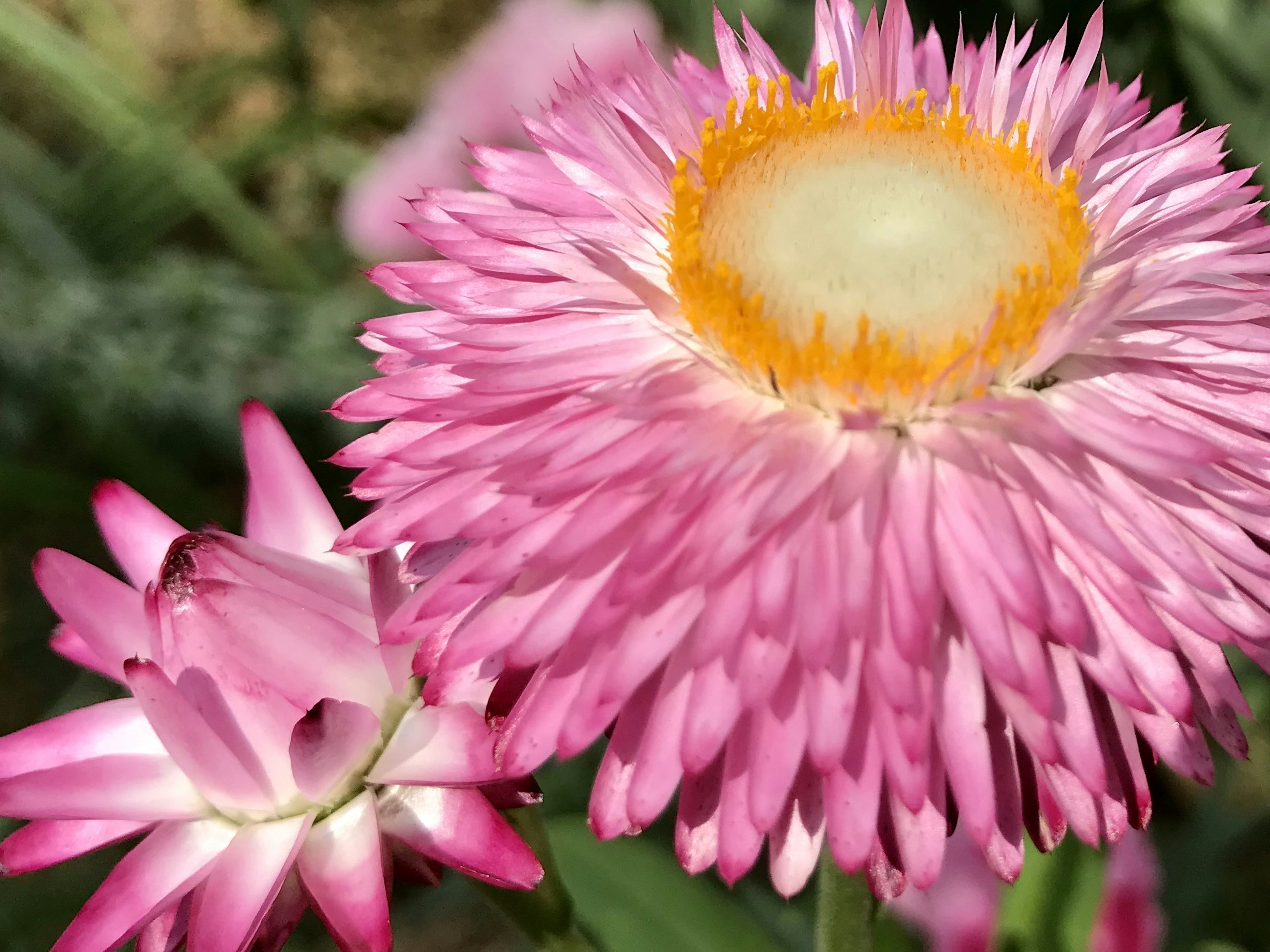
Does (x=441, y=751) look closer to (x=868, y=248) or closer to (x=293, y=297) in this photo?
(x=868, y=248)

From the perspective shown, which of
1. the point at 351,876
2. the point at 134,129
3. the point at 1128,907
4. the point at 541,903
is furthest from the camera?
the point at 134,129

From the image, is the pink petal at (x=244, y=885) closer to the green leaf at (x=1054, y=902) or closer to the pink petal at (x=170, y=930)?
the pink petal at (x=170, y=930)

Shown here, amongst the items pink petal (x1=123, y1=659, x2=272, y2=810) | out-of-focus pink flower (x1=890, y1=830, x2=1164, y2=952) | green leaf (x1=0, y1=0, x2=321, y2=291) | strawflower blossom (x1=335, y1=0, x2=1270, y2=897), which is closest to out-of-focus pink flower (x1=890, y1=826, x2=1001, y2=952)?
out-of-focus pink flower (x1=890, y1=830, x2=1164, y2=952)

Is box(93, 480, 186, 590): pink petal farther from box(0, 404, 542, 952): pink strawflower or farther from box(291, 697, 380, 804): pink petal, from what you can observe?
box(291, 697, 380, 804): pink petal

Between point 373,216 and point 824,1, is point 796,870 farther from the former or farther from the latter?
point 373,216

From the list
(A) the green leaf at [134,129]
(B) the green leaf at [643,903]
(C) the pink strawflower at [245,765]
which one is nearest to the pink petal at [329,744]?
(C) the pink strawflower at [245,765]

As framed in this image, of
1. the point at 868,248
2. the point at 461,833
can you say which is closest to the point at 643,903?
the point at 461,833
